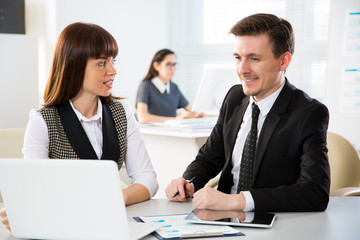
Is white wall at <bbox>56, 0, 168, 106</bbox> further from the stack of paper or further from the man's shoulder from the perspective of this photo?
the stack of paper

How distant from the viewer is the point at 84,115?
193cm

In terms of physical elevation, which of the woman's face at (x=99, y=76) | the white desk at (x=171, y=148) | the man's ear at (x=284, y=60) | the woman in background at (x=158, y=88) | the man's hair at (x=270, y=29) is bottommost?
the white desk at (x=171, y=148)

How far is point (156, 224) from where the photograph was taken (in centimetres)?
135

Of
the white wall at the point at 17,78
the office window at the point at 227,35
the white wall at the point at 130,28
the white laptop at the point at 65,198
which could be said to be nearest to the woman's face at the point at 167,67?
the white wall at the point at 130,28

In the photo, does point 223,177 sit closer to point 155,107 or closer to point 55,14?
point 155,107

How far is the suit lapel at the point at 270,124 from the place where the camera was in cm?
176

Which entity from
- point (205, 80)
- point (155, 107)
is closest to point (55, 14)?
point (155, 107)

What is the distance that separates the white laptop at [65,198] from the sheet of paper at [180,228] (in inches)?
3.9

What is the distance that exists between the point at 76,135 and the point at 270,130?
2.44 ft

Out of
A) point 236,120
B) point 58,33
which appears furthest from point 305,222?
point 58,33

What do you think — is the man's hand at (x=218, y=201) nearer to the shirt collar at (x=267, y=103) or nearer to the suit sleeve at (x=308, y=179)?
the suit sleeve at (x=308, y=179)

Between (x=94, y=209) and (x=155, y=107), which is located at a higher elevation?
(x=94, y=209)

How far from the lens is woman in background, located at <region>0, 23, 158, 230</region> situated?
180 cm

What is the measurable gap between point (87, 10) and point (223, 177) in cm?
388
